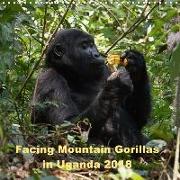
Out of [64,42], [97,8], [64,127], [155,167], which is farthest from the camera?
[97,8]

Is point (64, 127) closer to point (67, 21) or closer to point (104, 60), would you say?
point (104, 60)

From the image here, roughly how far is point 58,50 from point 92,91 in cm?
59

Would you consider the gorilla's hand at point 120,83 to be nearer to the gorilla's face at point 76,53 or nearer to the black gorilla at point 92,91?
the black gorilla at point 92,91

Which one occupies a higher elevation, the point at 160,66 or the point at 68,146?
the point at 160,66

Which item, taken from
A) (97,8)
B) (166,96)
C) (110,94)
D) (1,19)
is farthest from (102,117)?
(97,8)

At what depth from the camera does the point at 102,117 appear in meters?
4.72

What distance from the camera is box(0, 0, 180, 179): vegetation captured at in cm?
305

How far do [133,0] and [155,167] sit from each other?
5.97 ft

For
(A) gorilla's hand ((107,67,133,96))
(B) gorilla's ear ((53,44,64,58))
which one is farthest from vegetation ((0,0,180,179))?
(A) gorilla's hand ((107,67,133,96))

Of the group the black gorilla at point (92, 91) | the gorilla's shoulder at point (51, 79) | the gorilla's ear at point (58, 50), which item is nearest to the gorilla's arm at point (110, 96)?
the black gorilla at point (92, 91)

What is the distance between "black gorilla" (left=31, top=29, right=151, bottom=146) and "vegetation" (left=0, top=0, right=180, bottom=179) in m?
0.17

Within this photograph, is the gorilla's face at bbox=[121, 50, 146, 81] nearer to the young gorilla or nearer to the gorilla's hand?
the young gorilla

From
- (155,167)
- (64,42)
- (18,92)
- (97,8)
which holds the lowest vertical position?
(155,167)

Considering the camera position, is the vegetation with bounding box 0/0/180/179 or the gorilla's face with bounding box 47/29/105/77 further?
the gorilla's face with bounding box 47/29/105/77
